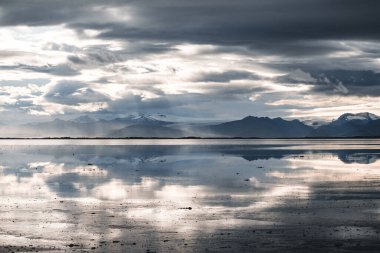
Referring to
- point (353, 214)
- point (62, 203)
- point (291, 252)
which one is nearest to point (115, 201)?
point (62, 203)

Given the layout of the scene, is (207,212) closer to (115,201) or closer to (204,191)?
A: (115,201)

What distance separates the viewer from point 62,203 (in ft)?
145

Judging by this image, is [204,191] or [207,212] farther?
[204,191]

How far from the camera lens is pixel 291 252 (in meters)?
26.6

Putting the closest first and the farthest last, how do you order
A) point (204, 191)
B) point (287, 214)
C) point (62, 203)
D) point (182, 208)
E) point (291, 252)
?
point (291, 252) < point (287, 214) < point (182, 208) < point (62, 203) < point (204, 191)

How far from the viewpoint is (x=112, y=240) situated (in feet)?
97.5

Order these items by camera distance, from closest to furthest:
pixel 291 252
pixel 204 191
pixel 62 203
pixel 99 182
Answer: pixel 291 252 → pixel 62 203 → pixel 204 191 → pixel 99 182

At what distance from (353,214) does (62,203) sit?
2146 cm

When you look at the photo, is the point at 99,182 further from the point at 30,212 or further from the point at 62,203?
the point at 30,212

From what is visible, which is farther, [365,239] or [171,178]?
[171,178]

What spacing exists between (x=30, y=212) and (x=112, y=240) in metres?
11.8

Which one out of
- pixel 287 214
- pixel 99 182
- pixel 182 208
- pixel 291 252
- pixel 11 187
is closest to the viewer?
pixel 291 252

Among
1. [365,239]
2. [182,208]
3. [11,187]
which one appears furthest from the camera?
[11,187]

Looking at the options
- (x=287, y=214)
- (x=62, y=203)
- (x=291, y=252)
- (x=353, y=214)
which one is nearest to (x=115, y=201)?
(x=62, y=203)
